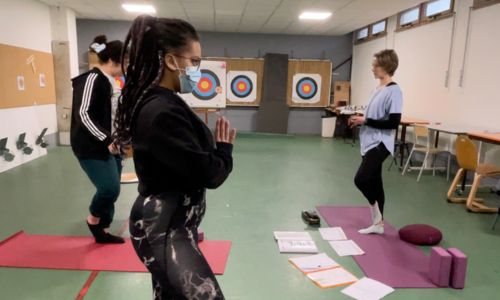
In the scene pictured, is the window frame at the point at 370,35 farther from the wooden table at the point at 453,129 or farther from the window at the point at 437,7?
the wooden table at the point at 453,129

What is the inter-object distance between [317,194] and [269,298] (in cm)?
214

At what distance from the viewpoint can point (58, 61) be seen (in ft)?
21.0

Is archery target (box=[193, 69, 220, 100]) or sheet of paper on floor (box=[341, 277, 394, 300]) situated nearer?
sheet of paper on floor (box=[341, 277, 394, 300])

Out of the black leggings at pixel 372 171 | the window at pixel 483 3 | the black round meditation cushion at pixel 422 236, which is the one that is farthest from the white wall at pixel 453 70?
the black leggings at pixel 372 171

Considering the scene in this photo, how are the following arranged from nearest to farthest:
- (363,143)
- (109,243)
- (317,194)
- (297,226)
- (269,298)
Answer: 1. (269,298)
2. (109,243)
3. (363,143)
4. (297,226)
5. (317,194)

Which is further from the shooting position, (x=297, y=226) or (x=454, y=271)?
(x=297, y=226)

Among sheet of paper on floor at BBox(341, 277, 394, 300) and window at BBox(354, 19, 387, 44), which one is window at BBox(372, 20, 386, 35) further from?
sheet of paper on floor at BBox(341, 277, 394, 300)

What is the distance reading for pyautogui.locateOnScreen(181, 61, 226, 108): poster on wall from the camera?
28.0ft

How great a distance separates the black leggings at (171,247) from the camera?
103cm

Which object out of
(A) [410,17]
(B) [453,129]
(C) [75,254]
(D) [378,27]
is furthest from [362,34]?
(C) [75,254]

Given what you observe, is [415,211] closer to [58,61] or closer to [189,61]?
[189,61]

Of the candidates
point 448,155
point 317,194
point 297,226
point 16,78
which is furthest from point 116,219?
point 448,155

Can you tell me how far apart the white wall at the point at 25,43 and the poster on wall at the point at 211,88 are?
3117mm

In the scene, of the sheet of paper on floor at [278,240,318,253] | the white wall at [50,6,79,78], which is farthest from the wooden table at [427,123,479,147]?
the white wall at [50,6,79,78]
